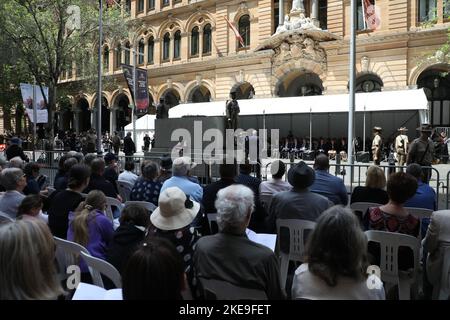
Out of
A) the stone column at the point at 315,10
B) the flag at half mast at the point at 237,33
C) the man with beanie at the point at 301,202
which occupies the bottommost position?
the man with beanie at the point at 301,202

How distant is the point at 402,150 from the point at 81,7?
19862 millimetres

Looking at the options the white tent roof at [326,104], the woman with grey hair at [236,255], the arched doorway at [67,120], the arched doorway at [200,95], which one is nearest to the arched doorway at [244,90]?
the arched doorway at [200,95]

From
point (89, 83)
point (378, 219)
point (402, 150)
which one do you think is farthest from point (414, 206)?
point (89, 83)

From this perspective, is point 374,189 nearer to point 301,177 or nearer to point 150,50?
point 301,177

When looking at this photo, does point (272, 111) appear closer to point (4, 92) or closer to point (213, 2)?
point (213, 2)

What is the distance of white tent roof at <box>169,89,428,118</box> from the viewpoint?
82.0 ft

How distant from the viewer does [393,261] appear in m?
4.47

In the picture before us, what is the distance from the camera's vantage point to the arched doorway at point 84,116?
50406 millimetres

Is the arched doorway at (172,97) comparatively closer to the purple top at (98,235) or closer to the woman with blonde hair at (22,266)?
the purple top at (98,235)

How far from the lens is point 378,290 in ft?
9.93

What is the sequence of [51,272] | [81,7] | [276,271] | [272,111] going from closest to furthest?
[51,272], [276,271], [81,7], [272,111]

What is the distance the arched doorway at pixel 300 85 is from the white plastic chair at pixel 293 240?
2938 centimetres

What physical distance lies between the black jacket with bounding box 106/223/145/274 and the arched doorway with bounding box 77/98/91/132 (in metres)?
48.3

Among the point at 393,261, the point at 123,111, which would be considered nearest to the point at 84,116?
the point at 123,111
